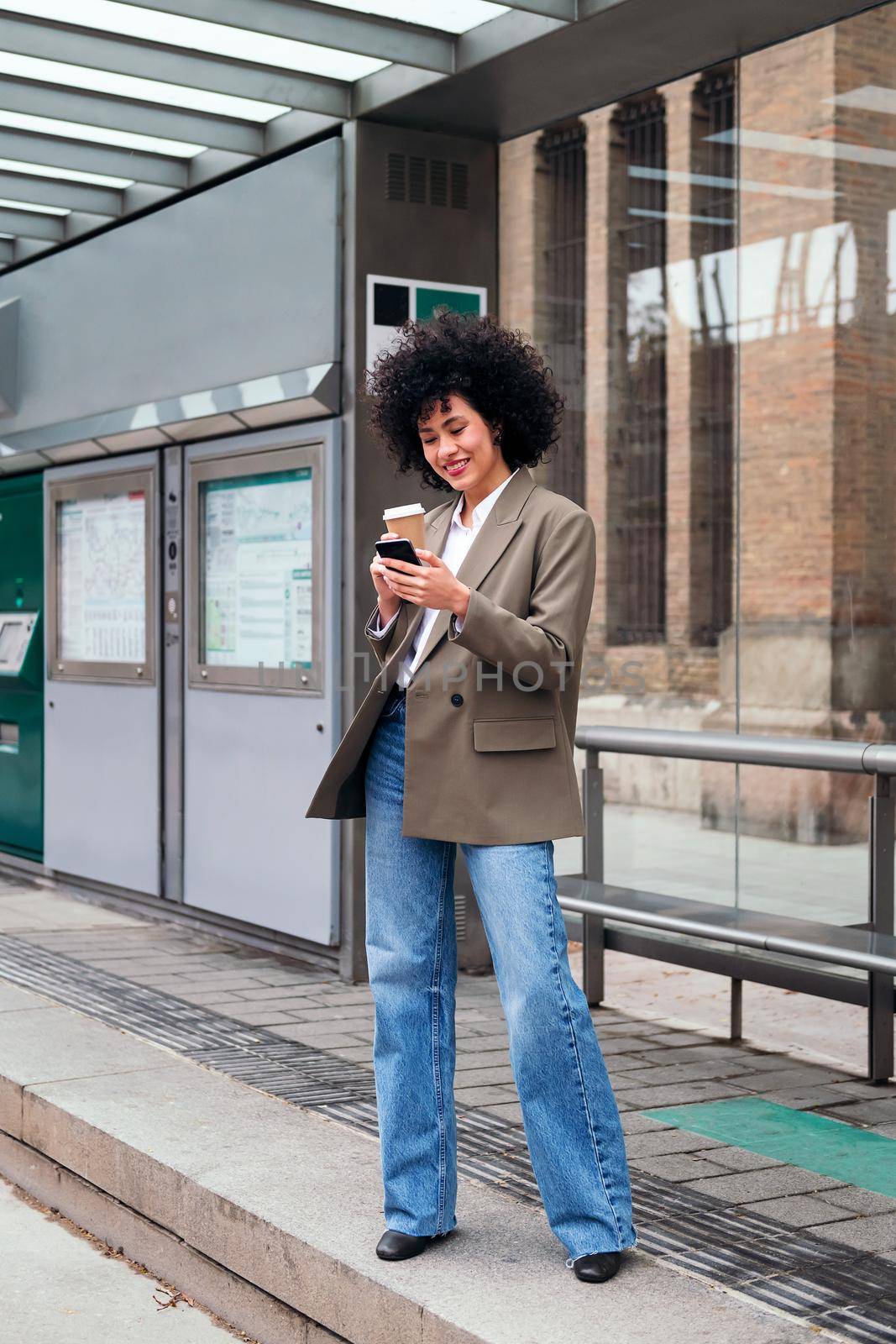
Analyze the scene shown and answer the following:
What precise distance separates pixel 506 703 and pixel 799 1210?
1425mm

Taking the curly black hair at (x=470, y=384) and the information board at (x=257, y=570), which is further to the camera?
the information board at (x=257, y=570)

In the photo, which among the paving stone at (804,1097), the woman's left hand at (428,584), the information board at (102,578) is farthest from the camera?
the information board at (102,578)

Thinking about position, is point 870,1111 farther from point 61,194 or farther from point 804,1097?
point 61,194

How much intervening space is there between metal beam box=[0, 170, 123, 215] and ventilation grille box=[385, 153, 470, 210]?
6.10 feet

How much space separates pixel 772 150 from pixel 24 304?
3.95 meters

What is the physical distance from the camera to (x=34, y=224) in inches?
308

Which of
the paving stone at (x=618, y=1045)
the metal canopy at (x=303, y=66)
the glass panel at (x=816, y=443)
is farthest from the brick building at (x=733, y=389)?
the paving stone at (x=618, y=1045)

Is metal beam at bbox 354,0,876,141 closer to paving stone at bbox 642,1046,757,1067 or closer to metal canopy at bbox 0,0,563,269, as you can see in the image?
metal canopy at bbox 0,0,563,269

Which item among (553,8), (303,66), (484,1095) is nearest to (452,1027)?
(484,1095)

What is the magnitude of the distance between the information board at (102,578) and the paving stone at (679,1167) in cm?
413

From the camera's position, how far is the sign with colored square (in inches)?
235

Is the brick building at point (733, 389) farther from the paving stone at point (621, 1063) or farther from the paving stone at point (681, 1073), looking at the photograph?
the paving stone at point (621, 1063)

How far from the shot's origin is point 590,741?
5637mm

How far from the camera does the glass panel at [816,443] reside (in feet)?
19.5
